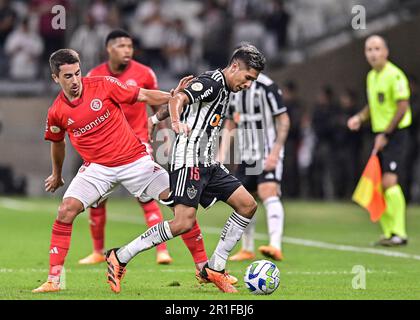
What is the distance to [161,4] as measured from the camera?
2580 cm

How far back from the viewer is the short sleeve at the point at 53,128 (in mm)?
8688

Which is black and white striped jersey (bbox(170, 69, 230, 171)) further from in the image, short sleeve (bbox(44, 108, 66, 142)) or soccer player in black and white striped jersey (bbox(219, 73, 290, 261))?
soccer player in black and white striped jersey (bbox(219, 73, 290, 261))

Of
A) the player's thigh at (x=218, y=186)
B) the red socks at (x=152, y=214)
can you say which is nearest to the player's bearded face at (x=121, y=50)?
the red socks at (x=152, y=214)

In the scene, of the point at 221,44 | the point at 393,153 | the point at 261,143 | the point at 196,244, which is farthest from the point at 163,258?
the point at 221,44

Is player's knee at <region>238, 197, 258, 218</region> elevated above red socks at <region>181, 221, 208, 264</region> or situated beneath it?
elevated above

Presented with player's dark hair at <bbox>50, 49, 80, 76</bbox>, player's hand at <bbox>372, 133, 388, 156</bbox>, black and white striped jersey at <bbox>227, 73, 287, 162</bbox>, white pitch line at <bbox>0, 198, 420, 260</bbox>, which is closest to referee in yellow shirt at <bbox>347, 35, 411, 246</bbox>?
player's hand at <bbox>372, 133, 388, 156</bbox>

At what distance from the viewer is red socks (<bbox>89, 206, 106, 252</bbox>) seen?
11273mm

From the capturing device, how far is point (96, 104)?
28.7ft

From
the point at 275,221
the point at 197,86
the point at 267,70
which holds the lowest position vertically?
the point at 275,221

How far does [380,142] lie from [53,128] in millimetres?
5128

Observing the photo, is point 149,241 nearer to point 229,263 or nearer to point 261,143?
point 229,263

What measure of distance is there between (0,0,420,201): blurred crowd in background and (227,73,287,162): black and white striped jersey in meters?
9.16
